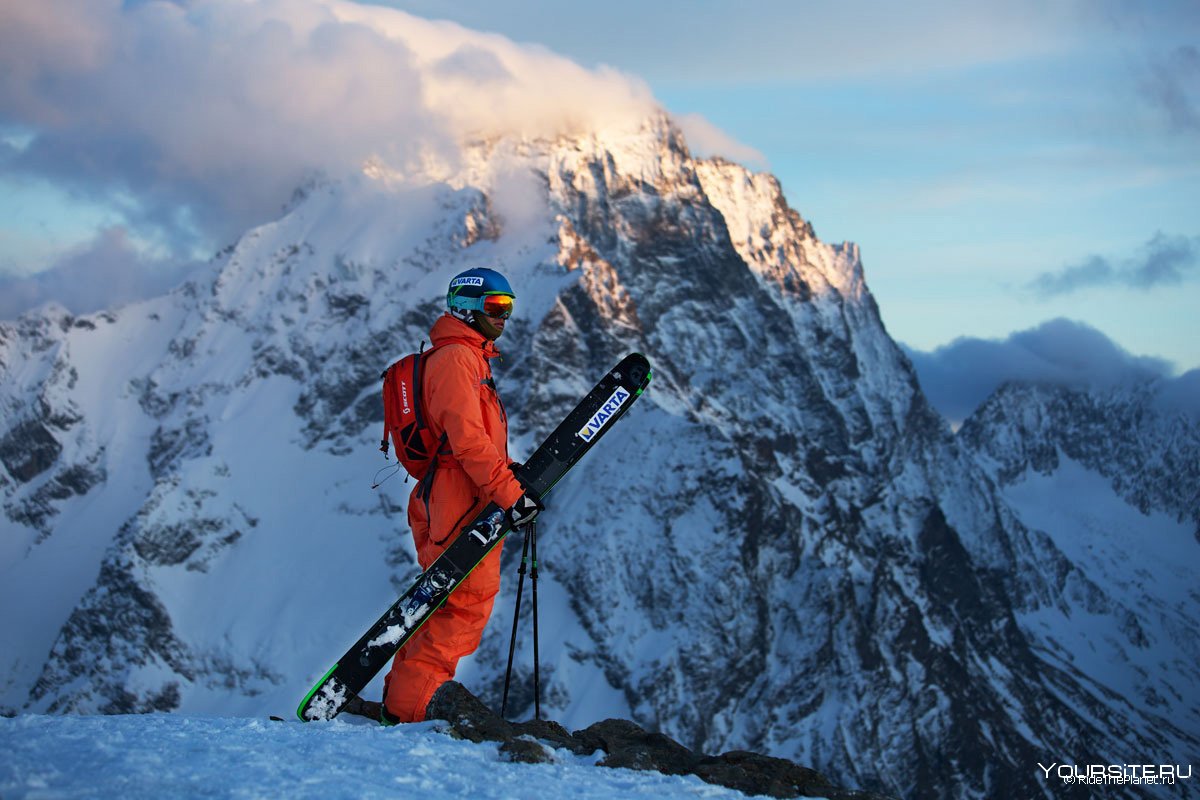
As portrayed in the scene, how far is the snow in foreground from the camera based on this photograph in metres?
7.88

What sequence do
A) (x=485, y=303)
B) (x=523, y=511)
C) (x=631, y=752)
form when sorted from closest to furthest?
(x=631, y=752) → (x=523, y=511) → (x=485, y=303)

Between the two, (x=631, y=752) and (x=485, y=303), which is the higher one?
(x=485, y=303)

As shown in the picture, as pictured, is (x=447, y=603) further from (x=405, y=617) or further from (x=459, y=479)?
(x=459, y=479)

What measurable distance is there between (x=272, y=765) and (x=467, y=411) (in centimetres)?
393

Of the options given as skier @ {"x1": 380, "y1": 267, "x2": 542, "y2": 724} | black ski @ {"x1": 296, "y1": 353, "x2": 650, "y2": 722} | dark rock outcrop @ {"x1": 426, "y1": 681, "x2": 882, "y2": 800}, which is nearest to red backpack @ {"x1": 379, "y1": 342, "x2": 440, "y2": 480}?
skier @ {"x1": 380, "y1": 267, "x2": 542, "y2": 724}

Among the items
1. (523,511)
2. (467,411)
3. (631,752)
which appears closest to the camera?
(631,752)

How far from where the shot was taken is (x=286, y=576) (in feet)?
606

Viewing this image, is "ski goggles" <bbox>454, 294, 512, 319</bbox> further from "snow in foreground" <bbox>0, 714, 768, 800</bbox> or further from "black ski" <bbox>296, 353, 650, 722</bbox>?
"snow in foreground" <bbox>0, 714, 768, 800</bbox>

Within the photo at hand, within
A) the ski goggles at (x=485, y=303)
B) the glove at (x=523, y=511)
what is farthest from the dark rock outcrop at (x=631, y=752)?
the ski goggles at (x=485, y=303)

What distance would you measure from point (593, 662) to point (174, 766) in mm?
177299

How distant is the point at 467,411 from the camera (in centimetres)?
1138

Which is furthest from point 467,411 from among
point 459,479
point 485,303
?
point 485,303

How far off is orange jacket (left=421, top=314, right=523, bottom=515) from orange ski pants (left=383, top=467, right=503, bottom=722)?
0.06 meters

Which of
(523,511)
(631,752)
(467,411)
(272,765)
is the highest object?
(467,411)
